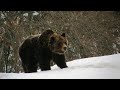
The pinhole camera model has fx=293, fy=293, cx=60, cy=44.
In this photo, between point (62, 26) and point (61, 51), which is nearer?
point (61, 51)

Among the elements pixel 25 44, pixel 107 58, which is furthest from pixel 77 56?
pixel 107 58

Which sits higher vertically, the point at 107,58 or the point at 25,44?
the point at 25,44

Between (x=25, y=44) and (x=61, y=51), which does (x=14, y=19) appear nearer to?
(x=25, y=44)

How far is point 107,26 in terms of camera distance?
10953 mm

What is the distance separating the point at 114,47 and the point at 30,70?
5332 millimetres

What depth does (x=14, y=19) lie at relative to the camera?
1137 centimetres

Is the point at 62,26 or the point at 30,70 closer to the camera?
the point at 30,70

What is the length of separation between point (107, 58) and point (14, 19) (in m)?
6.19
